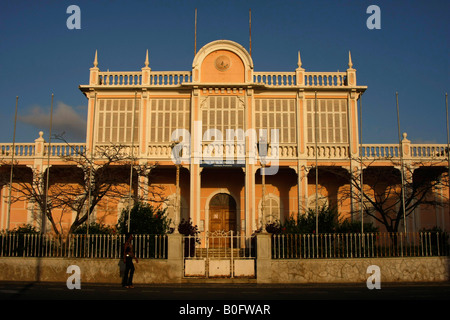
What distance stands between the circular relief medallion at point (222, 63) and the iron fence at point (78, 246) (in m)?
10.5

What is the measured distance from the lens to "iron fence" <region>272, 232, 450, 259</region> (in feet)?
46.6

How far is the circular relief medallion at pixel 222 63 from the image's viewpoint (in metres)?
21.9

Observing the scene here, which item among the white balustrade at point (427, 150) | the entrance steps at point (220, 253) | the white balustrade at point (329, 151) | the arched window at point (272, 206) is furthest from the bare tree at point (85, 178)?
the white balustrade at point (427, 150)

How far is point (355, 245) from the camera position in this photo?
46.8 ft

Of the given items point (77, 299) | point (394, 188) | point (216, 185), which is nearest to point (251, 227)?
point (216, 185)

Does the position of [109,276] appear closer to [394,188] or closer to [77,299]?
[77,299]

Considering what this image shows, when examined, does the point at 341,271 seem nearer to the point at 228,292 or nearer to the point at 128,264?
the point at 228,292

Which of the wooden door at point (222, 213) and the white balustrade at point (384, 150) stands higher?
the white balustrade at point (384, 150)

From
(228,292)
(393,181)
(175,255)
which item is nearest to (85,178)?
(175,255)

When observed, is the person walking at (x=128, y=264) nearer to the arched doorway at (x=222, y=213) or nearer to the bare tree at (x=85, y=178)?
the bare tree at (x=85, y=178)

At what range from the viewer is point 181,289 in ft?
41.2

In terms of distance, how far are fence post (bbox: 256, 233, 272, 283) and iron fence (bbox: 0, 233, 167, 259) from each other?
3.13m

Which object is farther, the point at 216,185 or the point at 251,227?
the point at 216,185
